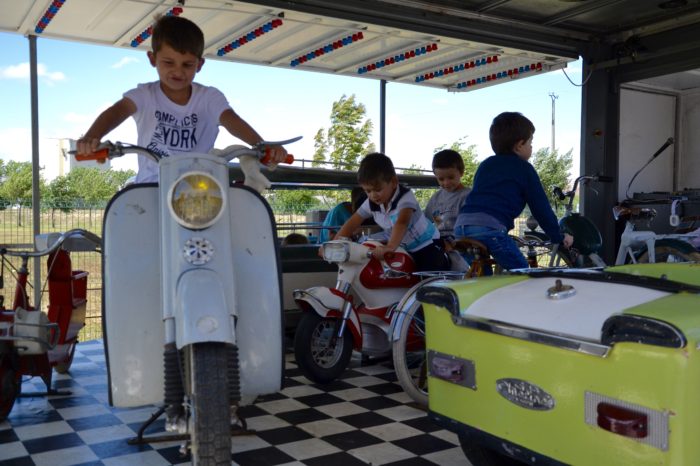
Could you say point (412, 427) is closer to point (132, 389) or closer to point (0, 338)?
point (132, 389)

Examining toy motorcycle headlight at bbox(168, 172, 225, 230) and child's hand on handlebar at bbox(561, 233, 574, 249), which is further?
child's hand on handlebar at bbox(561, 233, 574, 249)

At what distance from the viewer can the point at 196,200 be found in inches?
74.9

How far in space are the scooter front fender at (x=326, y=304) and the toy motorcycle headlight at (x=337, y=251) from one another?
7.4 inches

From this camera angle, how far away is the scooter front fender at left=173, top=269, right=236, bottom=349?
173 centimetres

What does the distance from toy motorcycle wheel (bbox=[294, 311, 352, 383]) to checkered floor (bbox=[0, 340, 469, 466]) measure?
0.12 meters

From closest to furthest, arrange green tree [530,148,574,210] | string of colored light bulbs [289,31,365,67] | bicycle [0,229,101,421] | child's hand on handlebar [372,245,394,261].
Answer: bicycle [0,229,101,421]
child's hand on handlebar [372,245,394,261]
string of colored light bulbs [289,31,365,67]
green tree [530,148,574,210]

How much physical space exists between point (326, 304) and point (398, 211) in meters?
0.74

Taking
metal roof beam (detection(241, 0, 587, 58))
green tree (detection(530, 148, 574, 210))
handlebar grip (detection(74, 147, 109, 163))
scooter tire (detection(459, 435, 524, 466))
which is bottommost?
scooter tire (detection(459, 435, 524, 466))

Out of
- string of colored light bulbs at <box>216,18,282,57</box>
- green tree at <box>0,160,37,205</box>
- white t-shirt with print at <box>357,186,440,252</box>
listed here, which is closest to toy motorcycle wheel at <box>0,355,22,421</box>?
white t-shirt with print at <box>357,186,440,252</box>

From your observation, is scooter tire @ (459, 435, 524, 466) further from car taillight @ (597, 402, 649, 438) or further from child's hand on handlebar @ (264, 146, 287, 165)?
child's hand on handlebar @ (264, 146, 287, 165)

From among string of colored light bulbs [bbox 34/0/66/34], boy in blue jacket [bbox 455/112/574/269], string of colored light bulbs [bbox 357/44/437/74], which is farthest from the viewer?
string of colored light bulbs [bbox 357/44/437/74]

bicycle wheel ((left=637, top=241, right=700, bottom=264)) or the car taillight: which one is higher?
bicycle wheel ((left=637, top=241, right=700, bottom=264))

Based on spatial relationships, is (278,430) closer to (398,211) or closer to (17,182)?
(398,211)

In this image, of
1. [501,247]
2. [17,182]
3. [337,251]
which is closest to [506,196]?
[501,247]
